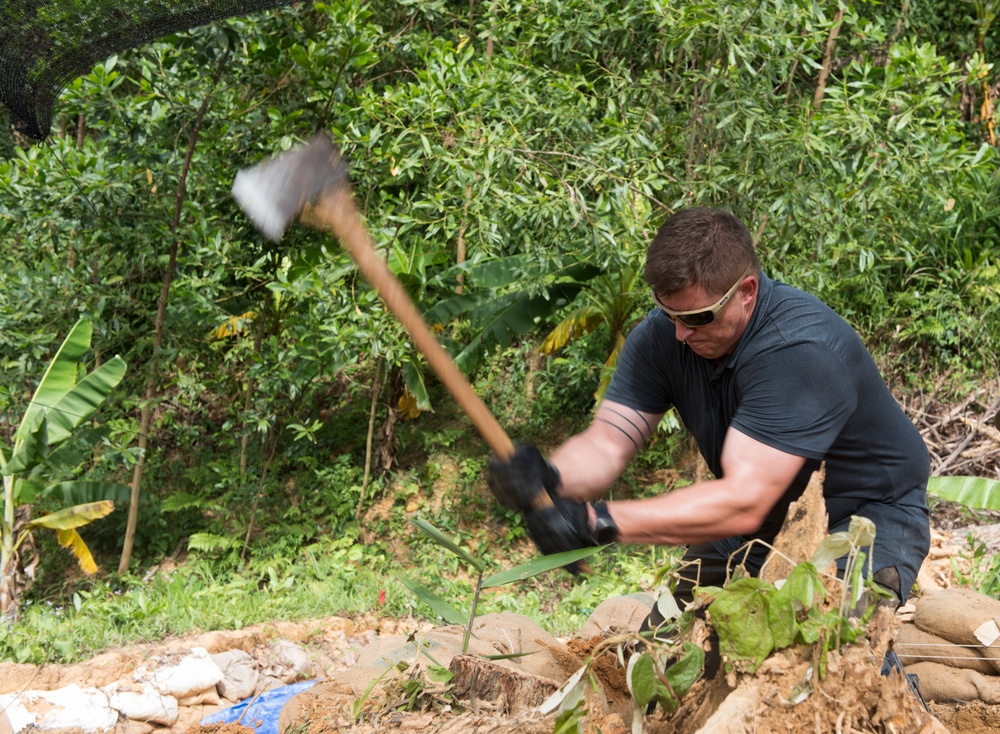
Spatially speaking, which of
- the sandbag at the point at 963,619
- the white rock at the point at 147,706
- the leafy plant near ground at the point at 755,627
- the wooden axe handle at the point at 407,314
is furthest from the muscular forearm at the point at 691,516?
Result: the white rock at the point at 147,706

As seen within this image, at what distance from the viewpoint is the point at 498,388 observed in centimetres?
779

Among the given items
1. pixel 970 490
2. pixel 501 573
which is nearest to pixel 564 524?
pixel 501 573

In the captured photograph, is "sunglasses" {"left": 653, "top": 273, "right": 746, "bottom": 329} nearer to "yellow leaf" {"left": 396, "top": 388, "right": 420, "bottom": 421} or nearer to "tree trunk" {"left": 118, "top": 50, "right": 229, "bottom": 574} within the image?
"tree trunk" {"left": 118, "top": 50, "right": 229, "bottom": 574}

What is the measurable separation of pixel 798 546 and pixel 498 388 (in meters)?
5.82

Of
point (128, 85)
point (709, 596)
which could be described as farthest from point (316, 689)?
point (128, 85)

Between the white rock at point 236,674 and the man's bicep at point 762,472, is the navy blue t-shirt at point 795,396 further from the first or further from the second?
the white rock at point 236,674

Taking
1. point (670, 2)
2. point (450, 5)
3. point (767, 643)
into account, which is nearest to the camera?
point (767, 643)

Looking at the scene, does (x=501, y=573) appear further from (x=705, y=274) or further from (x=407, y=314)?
(x=705, y=274)

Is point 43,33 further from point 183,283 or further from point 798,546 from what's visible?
point 798,546

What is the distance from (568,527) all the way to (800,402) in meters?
0.68

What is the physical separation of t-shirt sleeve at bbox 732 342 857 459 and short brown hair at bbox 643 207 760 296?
0.86 feet

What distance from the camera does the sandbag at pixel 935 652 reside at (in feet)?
11.5

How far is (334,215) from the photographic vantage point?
2.44 metres

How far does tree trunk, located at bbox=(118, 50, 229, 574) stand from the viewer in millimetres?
5766
